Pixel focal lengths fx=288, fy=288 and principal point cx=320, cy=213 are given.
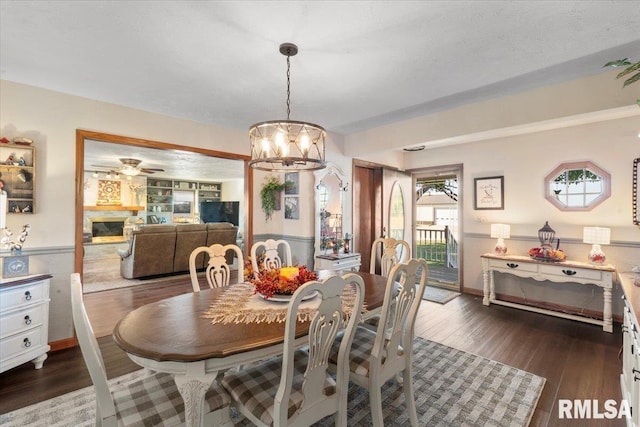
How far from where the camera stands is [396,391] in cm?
223

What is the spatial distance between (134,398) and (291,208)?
10.4 ft

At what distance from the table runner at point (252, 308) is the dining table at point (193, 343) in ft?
0.11

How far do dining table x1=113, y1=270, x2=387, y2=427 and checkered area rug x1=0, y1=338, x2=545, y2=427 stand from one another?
2.68ft

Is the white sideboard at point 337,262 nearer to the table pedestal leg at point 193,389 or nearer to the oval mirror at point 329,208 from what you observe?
the oval mirror at point 329,208

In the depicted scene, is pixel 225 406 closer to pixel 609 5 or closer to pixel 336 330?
pixel 336 330

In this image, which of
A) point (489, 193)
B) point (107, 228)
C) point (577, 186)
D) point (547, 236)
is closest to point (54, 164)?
point (489, 193)

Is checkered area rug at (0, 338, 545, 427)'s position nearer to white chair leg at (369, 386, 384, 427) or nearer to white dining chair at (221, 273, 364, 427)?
white chair leg at (369, 386, 384, 427)

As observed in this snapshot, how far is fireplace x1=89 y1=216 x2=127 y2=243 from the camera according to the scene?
323 inches

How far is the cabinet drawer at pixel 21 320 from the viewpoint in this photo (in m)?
2.30

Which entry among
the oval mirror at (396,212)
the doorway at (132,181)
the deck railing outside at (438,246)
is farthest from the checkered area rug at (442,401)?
the deck railing outside at (438,246)

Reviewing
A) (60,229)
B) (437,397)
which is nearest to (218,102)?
(60,229)

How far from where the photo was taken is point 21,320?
7.90 feet

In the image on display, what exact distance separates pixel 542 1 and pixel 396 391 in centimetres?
273

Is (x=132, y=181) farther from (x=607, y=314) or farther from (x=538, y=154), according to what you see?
(x=607, y=314)
